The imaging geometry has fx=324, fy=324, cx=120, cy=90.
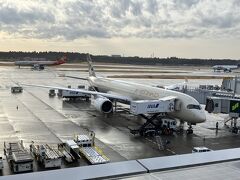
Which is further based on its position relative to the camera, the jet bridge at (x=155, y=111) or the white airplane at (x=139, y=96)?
the white airplane at (x=139, y=96)

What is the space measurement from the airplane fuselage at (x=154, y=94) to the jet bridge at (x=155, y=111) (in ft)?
2.46

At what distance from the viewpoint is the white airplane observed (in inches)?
1097

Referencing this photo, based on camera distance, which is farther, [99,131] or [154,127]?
[154,127]

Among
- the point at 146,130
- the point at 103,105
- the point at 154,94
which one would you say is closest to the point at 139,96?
the point at 154,94

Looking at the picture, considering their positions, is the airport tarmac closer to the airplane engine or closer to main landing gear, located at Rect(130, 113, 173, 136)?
main landing gear, located at Rect(130, 113, 173, 136)

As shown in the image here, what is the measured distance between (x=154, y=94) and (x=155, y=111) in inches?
158

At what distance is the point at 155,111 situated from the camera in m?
27.8

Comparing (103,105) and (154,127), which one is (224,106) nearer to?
(154,127)

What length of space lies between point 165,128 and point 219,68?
440ft

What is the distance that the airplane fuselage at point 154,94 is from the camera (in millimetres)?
27797

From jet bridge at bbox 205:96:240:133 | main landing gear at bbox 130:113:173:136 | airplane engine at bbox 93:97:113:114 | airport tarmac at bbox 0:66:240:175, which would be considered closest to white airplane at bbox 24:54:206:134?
airplane engine at bbox 93:97:113:114

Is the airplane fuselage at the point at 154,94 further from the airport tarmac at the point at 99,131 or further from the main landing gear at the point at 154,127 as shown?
the airport tarmac at the point at 99,131

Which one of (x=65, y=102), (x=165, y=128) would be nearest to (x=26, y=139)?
(x=165, y=128)

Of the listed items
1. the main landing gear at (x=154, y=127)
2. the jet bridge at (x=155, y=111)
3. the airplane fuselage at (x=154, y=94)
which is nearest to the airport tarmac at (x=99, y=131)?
the main landing gear at (x=154, y=127)
